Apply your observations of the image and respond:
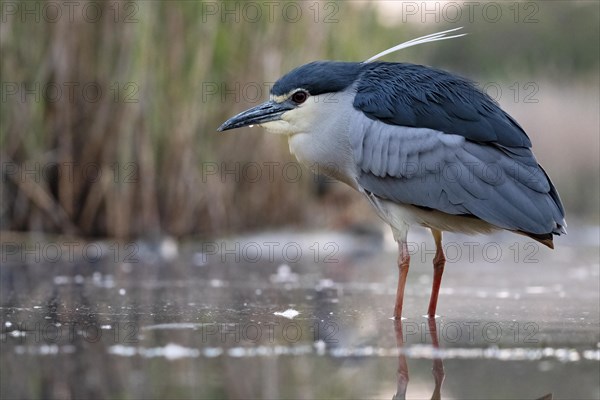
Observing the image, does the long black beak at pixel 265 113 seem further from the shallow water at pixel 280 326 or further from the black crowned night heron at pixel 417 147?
the shallow water at pixel 280 326

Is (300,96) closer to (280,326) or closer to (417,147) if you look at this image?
(417,147)

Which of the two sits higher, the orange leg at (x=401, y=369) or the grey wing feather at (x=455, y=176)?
the grey wing feather at (x=455, y=176)

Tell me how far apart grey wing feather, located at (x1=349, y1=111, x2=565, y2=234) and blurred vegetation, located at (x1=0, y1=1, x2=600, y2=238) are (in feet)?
11.4

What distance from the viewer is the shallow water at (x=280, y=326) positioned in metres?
3.75

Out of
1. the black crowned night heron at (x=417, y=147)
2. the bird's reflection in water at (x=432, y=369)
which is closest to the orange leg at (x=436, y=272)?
the black crowned night heron at (x=417, y=147)

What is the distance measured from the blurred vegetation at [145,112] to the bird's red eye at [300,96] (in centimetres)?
290

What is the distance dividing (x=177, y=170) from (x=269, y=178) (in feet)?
3.93

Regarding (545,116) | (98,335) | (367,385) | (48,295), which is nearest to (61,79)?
(48,295)

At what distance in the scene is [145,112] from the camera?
8.73 m

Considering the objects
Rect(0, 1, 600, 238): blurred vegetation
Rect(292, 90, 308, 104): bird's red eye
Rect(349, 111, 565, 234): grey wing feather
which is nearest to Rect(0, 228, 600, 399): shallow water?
Rect(0, 1, 600, 238): blurred vegetation

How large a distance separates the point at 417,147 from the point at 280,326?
1.32 meters

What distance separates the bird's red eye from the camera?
600cm

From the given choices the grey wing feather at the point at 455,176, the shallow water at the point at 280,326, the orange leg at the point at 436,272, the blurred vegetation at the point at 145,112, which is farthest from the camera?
the blurred vegetation at the point at 145,112

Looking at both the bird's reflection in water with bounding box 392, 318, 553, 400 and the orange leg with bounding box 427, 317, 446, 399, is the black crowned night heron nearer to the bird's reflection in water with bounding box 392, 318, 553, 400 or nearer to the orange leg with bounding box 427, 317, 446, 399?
the bird's reflection in water with bounding box 392, 318, 553, 400
